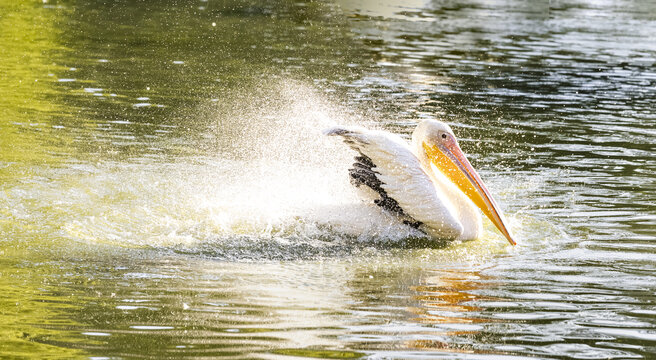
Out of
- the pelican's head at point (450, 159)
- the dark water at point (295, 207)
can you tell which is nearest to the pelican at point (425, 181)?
the pelican's head at point (450, 159)

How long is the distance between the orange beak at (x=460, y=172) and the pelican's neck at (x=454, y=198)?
0.04 m

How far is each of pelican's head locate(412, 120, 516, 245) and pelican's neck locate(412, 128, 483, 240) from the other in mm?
31

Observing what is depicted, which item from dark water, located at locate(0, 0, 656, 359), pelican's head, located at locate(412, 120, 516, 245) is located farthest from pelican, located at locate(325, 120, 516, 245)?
dark water, located at locate(0, 0, 656, 359)

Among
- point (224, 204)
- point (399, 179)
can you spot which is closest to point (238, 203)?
point (224, 204)

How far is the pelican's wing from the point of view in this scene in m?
7.19

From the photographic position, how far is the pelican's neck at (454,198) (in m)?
7.57

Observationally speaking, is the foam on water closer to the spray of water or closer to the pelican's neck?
the spray of water

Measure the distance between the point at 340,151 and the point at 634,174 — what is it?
9.87 feet

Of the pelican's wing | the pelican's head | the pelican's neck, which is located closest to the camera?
the pelican's wing

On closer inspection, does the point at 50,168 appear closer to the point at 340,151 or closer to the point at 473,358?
the point at 340,151

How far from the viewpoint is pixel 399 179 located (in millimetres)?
7297

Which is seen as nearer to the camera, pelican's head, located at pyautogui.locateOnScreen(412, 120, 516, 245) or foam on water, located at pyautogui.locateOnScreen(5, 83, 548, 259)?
foam on water, located at pyautogui.locateOnScreen(5, 83, 548, 259)

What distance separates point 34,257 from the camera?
21.7 feet

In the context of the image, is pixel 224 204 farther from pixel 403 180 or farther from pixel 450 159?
pixel 450 159
